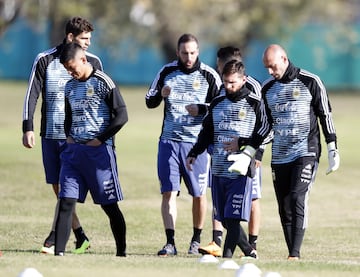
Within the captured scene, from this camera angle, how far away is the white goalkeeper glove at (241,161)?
11.0 metres

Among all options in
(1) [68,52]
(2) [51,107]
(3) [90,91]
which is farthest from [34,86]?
(1) [68,52]

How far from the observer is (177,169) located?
12.8m

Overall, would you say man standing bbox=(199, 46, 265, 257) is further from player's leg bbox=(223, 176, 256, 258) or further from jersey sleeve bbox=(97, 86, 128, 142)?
jersey sleeve bbox=(97, 86, 128, 142)

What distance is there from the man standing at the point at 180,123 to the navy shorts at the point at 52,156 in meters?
1.11

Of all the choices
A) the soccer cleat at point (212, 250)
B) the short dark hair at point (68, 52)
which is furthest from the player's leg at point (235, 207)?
the short dark hair at point (68, 52)

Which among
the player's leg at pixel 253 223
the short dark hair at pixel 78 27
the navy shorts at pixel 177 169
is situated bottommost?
the player's leg at pixel 253 223

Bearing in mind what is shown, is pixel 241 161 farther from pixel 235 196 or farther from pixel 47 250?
pixel 47 250

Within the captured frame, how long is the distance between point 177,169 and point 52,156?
1364 mm

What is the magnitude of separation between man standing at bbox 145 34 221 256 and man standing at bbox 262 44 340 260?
1.01 m

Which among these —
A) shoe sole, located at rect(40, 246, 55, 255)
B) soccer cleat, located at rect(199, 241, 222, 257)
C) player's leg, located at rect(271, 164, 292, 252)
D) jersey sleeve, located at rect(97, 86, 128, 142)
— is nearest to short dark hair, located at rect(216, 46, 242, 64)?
player's leg, located at rect(271, 164, 292, 252)

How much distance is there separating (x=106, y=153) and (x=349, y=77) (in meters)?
54.2

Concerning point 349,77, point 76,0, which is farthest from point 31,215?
point 349,77

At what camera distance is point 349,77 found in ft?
212

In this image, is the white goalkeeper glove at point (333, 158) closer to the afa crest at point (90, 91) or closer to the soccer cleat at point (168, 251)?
the soccer cleat at point (168, 251)
